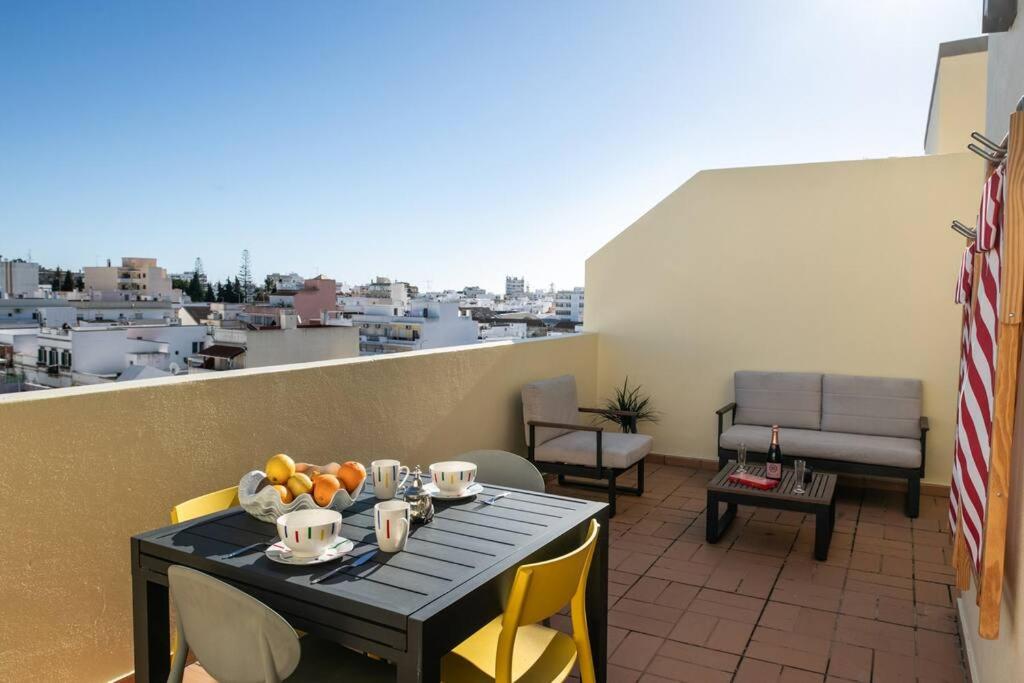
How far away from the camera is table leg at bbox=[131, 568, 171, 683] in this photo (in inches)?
78.7

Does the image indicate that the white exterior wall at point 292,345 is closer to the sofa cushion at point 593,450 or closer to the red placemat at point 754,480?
the sofa cushion at point 593,450

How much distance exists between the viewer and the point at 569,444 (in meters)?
5.12

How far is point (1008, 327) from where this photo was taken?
6.18 feet

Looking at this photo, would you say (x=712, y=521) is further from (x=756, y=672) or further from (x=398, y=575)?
(x=398, y=575)

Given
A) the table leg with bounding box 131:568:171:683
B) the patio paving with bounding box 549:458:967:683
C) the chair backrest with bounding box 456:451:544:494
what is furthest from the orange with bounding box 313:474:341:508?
the patio paving with bounding box 549:458:967:683

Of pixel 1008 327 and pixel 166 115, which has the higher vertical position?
pixel 166 115

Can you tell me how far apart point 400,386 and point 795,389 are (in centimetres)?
343

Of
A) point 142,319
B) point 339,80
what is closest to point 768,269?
point 339,80

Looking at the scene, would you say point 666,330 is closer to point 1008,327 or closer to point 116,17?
point 1008,327

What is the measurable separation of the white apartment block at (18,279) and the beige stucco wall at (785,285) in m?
11.6

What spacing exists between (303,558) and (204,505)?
753 millimetres

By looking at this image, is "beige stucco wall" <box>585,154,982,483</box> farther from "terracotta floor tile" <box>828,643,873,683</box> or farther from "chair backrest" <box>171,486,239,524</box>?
"chair backrest" <box>171,486,239,524</box>

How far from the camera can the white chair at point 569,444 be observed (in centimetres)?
491

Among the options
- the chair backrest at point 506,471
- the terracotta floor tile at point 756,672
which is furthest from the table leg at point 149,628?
Result: the terracotta floor tile at point 756,672
